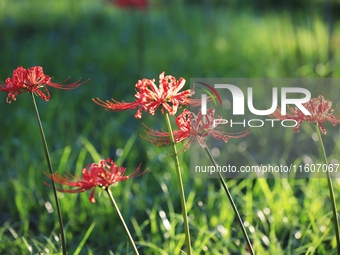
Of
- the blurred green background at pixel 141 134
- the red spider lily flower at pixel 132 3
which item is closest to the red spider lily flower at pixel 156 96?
the blurred green background at pixel 141 134

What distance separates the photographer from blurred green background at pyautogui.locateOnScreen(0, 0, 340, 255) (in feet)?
6.61

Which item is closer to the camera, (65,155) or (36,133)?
(65,155)

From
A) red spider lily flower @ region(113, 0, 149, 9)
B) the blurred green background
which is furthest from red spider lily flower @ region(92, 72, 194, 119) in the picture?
Result: red spider lily flower @ region(113, 0, 149, 9)

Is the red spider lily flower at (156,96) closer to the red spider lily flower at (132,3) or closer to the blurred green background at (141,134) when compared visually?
the blurred green background at (141,134)

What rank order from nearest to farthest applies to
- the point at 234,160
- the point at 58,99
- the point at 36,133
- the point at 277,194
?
the point at 277,194 → the point at 234,160 → the point at 36,133 → the point at 58,99

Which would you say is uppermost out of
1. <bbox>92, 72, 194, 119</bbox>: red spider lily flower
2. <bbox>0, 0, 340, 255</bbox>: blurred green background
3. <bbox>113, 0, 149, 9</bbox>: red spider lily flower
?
<bbox>113, 0, 149, 9</bbox>: red spider lily flower

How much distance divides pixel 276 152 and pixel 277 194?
634 mm

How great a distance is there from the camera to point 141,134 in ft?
10.2

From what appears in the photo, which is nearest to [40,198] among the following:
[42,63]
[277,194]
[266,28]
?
[277,194]

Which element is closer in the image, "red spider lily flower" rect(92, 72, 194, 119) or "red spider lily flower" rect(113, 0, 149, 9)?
"red spider lily flower" rect(92, 72, 194, 119)

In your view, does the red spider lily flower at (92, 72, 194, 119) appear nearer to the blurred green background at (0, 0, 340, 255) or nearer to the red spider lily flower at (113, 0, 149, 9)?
the blurred green background at (0, 0, 340, 255)

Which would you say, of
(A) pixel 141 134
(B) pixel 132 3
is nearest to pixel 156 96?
(A) pixel 141 134

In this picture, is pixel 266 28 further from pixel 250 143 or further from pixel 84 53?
A: pixel 250 143

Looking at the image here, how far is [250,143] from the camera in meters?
3.05
